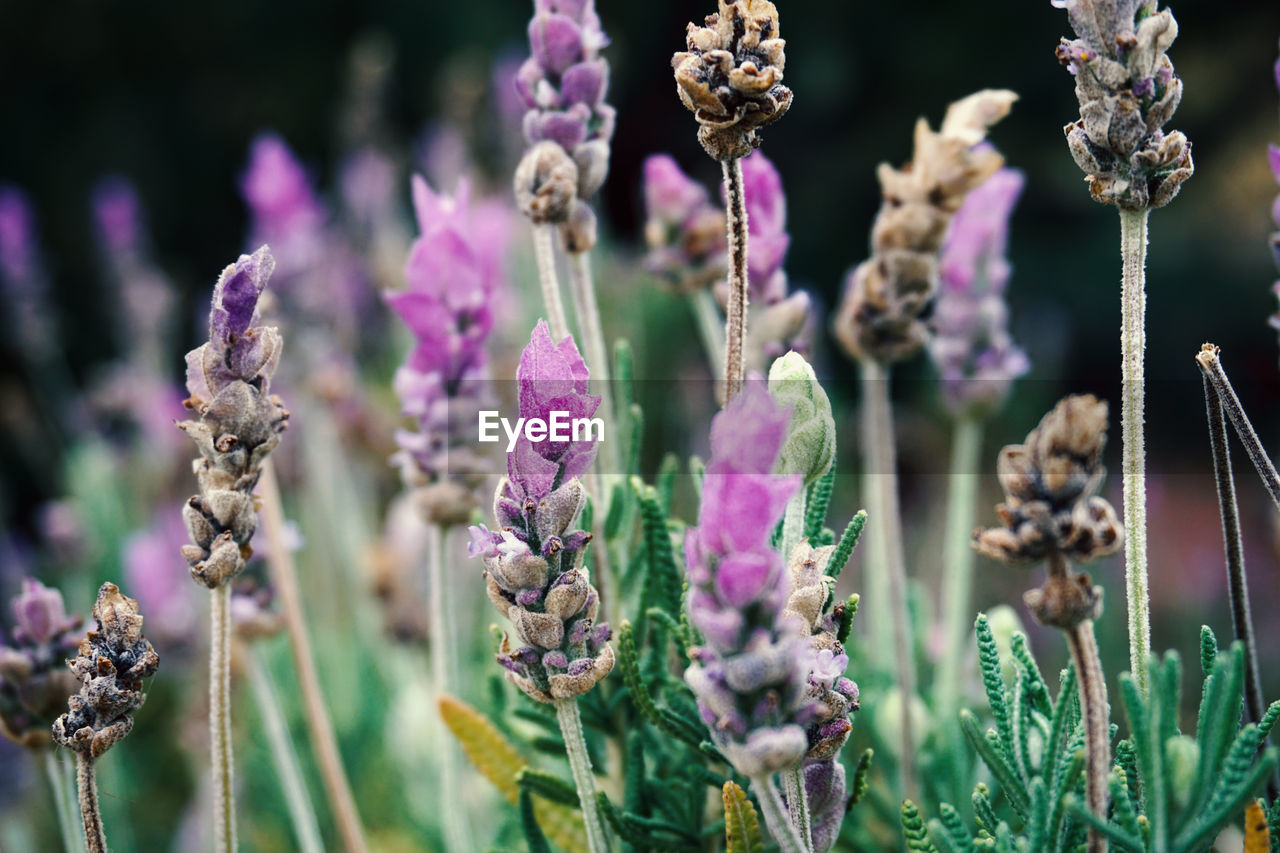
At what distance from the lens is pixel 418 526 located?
45.6 inches

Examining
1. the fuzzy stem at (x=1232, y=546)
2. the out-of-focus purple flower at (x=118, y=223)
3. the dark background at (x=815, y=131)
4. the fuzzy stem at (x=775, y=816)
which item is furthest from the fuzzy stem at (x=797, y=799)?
the dark background at (x=815, y=131)

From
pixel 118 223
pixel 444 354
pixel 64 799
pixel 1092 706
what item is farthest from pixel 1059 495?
pixel 118 223

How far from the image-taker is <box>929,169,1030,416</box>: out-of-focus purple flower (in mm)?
880

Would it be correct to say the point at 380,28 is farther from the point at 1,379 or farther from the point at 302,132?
the point at 1,379

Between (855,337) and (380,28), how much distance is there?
2.38 meters

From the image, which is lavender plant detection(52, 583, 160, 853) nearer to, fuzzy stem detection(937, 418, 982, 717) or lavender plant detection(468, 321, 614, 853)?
lavender plant detection(468, 321, 614, 853)

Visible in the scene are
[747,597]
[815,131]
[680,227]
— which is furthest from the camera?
[815,131]

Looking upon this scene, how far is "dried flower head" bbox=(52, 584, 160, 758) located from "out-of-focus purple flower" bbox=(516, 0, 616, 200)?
1.13 ft

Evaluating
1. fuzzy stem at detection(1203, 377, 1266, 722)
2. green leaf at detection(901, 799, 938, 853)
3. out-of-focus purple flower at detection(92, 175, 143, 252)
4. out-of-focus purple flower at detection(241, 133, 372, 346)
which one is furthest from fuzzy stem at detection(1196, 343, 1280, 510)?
out-of-focus purple flower at detection(92, 175, 143, 252)

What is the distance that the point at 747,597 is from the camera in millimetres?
398

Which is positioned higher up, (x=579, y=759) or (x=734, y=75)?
(x=734, y=75)

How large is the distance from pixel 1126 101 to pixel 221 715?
0.50 meters

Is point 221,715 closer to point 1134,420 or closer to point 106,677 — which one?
point 106,677

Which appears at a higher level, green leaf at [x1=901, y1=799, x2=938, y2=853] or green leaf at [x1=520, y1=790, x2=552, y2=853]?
green leaf at [x1=901, y1=799, x2=938, y2=853]
